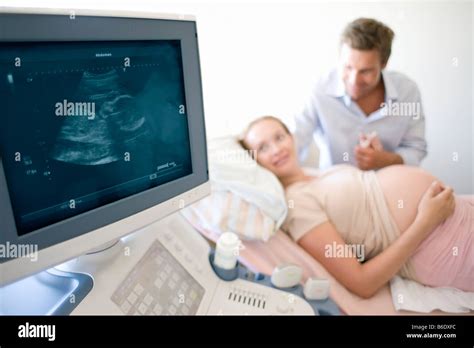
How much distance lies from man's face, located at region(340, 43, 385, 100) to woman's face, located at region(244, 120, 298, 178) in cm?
22

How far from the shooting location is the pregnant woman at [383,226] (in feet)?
2.85

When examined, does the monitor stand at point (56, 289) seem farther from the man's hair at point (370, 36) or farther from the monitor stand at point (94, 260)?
the man's hair at point (370, 36)

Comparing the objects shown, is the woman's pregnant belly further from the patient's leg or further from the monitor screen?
the monitor screen

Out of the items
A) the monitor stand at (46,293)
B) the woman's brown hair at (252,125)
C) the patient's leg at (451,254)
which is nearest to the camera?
the monitor stand at (46,293)

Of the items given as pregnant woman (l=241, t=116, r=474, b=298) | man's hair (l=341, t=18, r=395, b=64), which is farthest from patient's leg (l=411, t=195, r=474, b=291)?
man's hair (l=341, t=18, r=395, b=64)

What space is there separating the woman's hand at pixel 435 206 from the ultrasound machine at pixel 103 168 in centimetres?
35

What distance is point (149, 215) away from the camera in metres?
0.70

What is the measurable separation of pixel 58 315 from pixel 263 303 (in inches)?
16.6

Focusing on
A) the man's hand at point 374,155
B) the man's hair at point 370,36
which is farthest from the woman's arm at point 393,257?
the man's hair at point 370,36

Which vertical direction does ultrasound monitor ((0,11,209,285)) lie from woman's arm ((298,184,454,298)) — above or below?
above

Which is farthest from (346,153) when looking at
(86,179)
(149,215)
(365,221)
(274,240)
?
(86,179)

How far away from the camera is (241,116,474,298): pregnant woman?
0.87 metres

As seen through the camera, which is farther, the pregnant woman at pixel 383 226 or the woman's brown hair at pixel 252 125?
the woman's brown hair at pixel 252 125

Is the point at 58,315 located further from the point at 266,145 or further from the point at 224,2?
the point at 224,2
